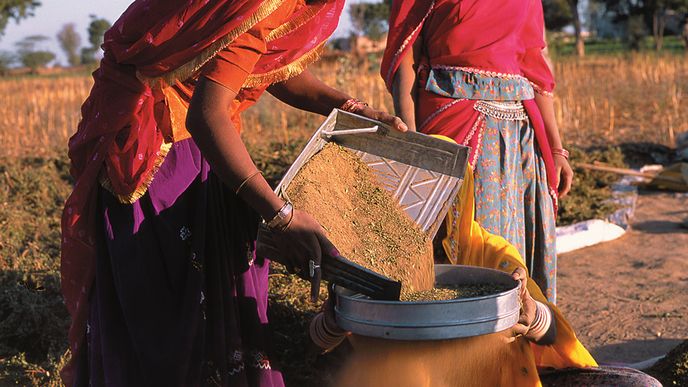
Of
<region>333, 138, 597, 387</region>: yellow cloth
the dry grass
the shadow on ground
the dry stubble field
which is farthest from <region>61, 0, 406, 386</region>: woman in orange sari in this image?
the dry grass

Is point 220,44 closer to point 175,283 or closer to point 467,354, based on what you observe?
point 175,283

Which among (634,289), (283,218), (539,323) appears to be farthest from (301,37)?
(634,289)

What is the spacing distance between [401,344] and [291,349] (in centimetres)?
165

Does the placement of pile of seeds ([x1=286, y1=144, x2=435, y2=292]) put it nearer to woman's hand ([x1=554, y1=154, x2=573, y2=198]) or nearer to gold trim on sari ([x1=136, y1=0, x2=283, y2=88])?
gold trim on sari ([x1=136, y1=0, x2=283, y2=88])

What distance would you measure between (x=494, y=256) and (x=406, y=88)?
2.72 ft

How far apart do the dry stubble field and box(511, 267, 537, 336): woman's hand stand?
1.37 m

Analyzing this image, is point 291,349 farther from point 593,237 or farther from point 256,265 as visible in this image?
point 593,237

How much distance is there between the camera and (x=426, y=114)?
10.3 feet

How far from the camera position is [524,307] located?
7.36ft

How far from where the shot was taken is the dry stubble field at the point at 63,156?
12.2 ft

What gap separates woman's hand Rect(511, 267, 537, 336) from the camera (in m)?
2.19

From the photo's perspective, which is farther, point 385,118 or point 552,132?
point 552,132

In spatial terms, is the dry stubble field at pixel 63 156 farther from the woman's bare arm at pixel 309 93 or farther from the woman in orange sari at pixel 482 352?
the woman's bare arm at pixel 309 93

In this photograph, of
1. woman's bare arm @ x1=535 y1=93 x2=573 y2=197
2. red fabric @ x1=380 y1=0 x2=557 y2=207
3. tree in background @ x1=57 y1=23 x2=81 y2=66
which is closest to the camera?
red fabric @ x1=380 y1=0 x2=557 y2=207
